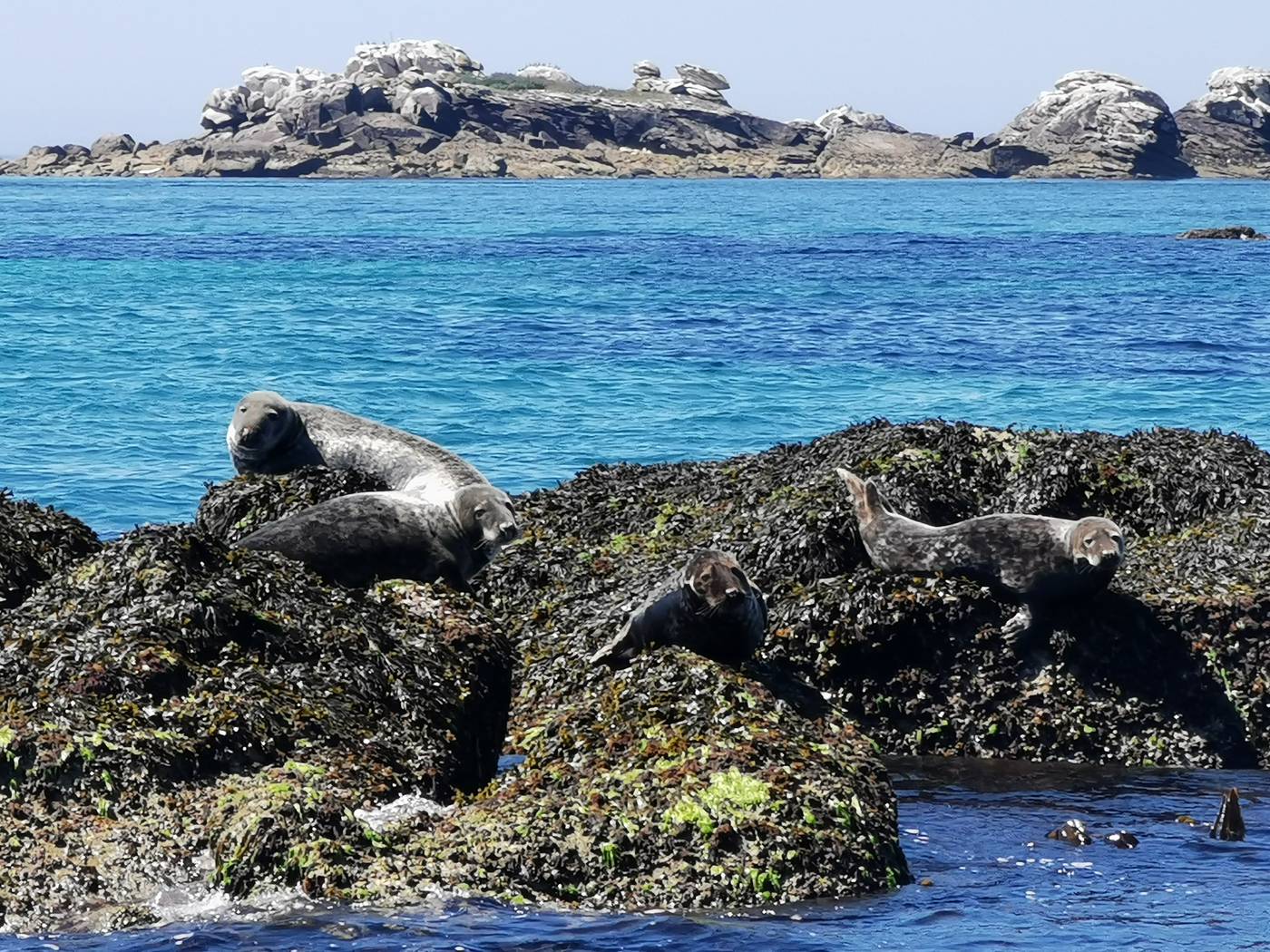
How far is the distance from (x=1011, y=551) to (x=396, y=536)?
314 centimetres

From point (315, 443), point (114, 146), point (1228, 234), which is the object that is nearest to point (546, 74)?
point (114, 146)

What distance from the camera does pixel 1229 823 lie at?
6465 millimetres

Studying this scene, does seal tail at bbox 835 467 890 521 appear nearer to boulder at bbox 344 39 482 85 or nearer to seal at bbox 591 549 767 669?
seal at bbox 591 549 767 669

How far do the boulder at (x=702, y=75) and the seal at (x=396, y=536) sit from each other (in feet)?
491

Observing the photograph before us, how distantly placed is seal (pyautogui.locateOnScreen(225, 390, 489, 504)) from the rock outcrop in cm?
12987

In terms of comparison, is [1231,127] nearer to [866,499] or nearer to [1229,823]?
[866,499]

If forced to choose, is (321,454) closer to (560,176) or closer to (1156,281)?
(1156,281)

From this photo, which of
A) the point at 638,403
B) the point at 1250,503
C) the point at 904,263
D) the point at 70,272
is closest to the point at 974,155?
the point at 904,263

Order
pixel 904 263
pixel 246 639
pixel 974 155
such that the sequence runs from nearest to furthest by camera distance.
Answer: pixel 246 639 → pixel 904 263 → pixel 974 155

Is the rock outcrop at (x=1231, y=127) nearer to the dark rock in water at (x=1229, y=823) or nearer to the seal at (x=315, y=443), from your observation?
the seal at (x=315, y=443)

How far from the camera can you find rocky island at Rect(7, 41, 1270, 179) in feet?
398

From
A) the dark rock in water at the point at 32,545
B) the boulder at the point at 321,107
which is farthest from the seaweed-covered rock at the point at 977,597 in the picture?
the boulder at the point at 321,107

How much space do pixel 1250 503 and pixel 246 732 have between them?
614cm

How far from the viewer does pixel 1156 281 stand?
130 ft
